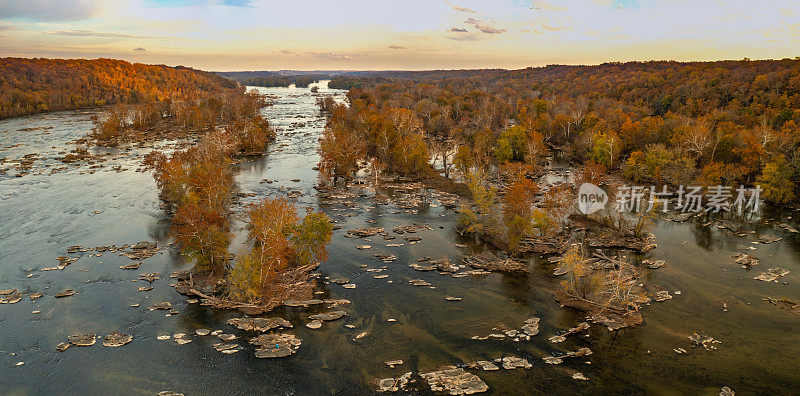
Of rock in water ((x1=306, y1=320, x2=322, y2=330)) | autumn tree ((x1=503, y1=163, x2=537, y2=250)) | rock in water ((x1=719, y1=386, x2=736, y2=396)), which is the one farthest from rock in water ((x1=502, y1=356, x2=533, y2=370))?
autumn tree ((x1=503, y1=163, x2=537, y2=250))

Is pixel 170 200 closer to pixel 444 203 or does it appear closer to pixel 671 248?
pixel 444 203

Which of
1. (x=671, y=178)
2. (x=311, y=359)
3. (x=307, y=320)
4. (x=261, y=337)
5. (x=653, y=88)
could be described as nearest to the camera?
(x=311, y=359)

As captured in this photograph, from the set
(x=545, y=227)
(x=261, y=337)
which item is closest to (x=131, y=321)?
(x=261, y=337)

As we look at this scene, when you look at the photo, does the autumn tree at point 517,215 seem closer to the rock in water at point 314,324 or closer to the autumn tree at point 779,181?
the rock in water at point 314,324

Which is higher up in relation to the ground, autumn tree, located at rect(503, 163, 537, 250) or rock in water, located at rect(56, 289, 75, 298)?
autumn tree, located at rect(503, 163, 537, 250)

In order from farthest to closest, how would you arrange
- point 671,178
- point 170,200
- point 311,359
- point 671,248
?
point 671,178
point 170,200
point 671,248
point 311,359

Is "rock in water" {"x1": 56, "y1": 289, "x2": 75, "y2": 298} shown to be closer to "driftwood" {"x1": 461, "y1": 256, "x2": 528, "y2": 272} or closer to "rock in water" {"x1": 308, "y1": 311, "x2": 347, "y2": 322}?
"rock in water" {"x1": 308, "y1": 311, "x2": 347, "y2": 322}
